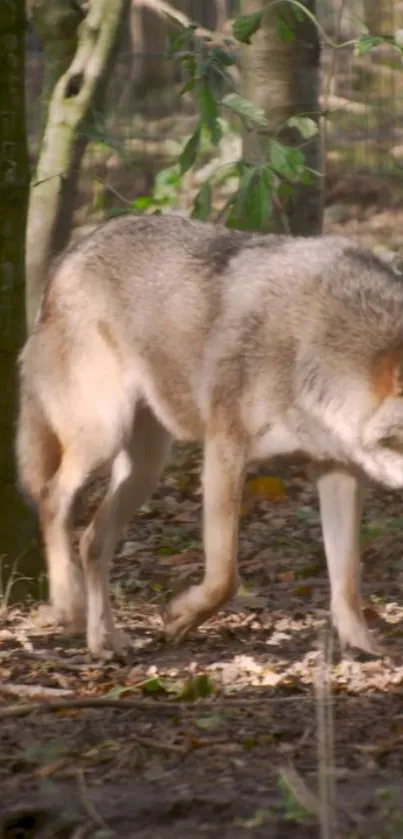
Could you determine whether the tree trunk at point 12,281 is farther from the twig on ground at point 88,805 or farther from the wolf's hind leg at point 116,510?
the twig on ground at point 88,805

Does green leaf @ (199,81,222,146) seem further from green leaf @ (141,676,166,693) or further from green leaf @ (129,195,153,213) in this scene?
green leaf @ (141,676,166,693)

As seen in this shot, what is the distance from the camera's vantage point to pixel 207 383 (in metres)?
5.30

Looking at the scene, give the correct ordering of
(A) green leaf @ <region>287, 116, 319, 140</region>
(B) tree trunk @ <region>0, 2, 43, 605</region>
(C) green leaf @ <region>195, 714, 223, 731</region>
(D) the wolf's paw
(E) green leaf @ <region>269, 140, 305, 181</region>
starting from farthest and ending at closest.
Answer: (A) green leaf @ <region>287, 116, 319, 140</region>
(E) green leaf @ <region>269, 140, 305, 181</region>
(B) tree trunk @ <region>0, 2, 43, 605</region>
(D) the wolf's paw
(C) green leaf @ <region>195, 714, 223, 731</region>

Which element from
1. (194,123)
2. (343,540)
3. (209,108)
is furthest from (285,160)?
(194,123)

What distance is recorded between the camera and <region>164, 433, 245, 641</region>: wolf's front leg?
5.12 metres

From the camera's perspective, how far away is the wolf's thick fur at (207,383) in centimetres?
502

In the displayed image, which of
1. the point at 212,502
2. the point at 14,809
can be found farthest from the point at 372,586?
the point at 14,809

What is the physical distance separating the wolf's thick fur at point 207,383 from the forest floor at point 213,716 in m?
→ 0.23

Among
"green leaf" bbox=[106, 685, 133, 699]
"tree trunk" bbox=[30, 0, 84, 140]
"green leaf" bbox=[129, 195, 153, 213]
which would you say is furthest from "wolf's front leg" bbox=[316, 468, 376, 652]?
"tree trunk" bbox=[30, 0, 84, 140]

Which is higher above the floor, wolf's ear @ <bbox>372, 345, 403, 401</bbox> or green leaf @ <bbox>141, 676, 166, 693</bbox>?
wolf's ear @ <bbox>372, 345, 403, 401</bbox>

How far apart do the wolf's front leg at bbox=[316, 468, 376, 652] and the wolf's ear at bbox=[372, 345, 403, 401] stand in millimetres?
513

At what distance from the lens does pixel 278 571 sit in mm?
6691

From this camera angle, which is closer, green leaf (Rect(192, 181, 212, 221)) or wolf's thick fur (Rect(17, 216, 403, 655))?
wolf's thick fur (Rect(17, 216, 403, 655))

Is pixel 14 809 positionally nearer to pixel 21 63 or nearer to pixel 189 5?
pixel 21 63
